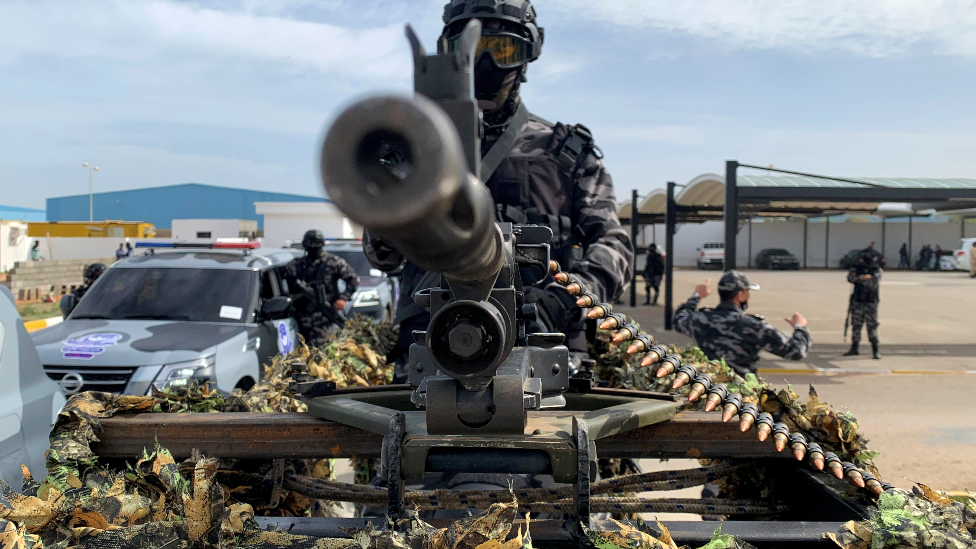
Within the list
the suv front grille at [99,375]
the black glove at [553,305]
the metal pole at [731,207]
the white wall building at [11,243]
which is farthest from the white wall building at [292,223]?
the black glove at [553,305]

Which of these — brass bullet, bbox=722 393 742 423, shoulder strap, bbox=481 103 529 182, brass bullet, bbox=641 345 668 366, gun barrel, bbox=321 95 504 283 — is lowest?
brass bullet, bbox=722 393 742 423

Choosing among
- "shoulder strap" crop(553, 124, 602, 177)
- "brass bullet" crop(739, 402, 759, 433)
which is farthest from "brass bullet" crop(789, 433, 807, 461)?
"shoulder strap" crop(553, 124, 602, 177)

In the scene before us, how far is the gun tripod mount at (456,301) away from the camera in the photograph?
38.4 inches

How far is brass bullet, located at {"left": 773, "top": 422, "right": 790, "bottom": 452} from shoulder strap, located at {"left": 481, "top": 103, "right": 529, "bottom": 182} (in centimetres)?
202

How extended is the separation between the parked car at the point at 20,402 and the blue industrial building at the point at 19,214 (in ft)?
290

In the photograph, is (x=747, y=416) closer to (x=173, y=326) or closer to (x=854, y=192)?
(x=173, y=326)

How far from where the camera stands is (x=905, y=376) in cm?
1120

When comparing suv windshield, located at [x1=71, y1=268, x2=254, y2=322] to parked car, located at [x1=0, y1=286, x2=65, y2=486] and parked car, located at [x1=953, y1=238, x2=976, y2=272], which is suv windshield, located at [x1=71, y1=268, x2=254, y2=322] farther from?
parked car, located at [x1=953, y1=238, x2=976, y2=272]

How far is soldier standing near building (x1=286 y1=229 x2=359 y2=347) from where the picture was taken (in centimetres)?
902

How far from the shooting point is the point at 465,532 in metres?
1.61

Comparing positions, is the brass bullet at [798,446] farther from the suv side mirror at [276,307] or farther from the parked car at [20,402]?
the suv side mirror at [276,307]

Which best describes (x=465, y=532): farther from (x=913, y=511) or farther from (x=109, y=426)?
(x=109, y=426)

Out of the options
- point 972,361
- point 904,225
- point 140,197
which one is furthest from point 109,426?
point 140,197

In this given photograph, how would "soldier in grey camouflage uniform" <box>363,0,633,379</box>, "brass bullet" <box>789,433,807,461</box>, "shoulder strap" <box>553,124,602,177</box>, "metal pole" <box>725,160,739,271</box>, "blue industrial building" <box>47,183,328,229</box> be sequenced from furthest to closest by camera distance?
"blue industrial building" <box>47,183,328,229</box> → "metal pole" <box>725,160,739,271</box> → "shoulder strap" <box>553,124,602,177</box> → "soldier in grey camouflage uniform" <box>363,0,633,379</box> → "brass bullet" <box>789,433,807,461</box>
